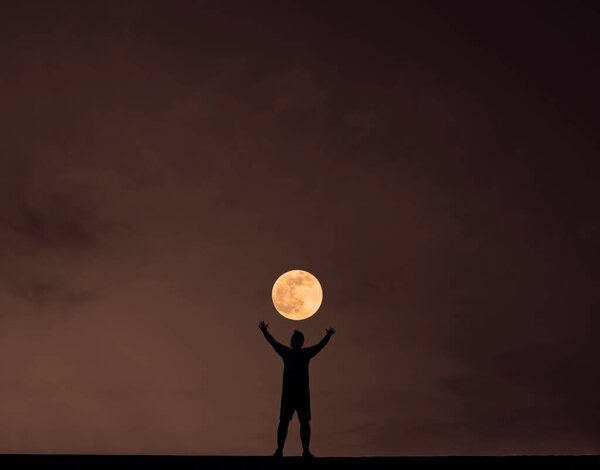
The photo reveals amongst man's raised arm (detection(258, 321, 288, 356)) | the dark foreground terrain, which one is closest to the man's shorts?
man's raised arm (detection(258, 321, 288, 356))

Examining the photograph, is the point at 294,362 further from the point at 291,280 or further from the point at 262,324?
the point at 291,280

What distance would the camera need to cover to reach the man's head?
478 inches

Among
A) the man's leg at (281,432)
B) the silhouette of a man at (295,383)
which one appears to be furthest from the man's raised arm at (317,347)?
the man's leg at (281,432)

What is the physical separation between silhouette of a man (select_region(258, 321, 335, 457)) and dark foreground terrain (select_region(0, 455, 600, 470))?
1.80 m

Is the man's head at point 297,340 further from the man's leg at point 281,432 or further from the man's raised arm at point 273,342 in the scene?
the man's leg at point 281,432

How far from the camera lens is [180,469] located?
917 cm

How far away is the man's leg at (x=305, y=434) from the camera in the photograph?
37.4ft

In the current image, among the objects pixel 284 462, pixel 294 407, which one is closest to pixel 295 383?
pixel 294 407

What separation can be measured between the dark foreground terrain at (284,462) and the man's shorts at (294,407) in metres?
1.87

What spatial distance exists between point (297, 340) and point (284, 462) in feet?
9.79

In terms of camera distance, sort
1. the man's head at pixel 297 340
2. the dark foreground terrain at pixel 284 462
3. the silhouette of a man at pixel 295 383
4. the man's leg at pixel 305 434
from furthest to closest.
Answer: the man's head at pixel 297 340 → the silhouette of a man at pixel 295 383 → the man's leg at pixel 305 434 → the dark foreground terrain at pixel 284 462

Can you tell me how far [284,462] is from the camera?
9.52 m

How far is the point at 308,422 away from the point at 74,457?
4.22 m

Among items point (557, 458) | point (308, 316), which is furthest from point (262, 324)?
point (557, 458)
